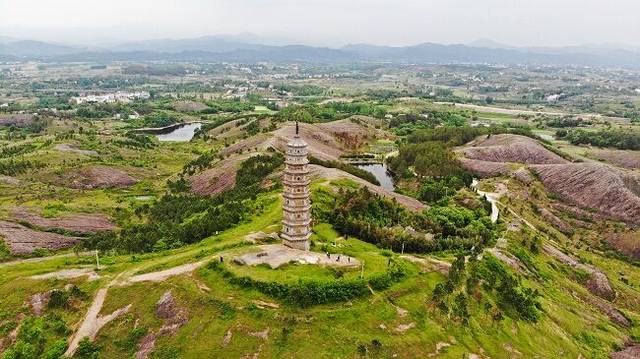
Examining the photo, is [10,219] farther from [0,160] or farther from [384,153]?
[384,153]

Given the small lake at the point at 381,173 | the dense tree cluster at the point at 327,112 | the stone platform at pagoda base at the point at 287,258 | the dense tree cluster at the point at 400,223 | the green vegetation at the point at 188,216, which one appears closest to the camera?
the stone platform at pagoda base at the point at 287,258

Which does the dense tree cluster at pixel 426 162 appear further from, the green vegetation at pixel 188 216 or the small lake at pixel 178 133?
the small lake at pixel 178 133

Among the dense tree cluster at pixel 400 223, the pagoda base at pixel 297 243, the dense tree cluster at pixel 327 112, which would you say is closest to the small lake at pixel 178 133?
the dense tree cluster at pixel 327 112

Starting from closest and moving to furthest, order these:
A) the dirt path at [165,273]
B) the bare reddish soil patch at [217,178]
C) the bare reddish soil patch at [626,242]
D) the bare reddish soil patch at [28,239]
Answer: the dirt path at [165,273]
the bare reddish soil patch at [28,239]
the bare reddish soil patch at [626,242]
the bare reddish soil patch at [217,178]

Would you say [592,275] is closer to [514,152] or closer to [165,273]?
[165,273]

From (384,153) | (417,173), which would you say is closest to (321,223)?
(417,173)

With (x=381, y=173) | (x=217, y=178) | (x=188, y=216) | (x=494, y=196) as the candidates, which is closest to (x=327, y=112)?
(x=381, y=173)

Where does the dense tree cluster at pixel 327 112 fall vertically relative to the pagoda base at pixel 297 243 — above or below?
below
